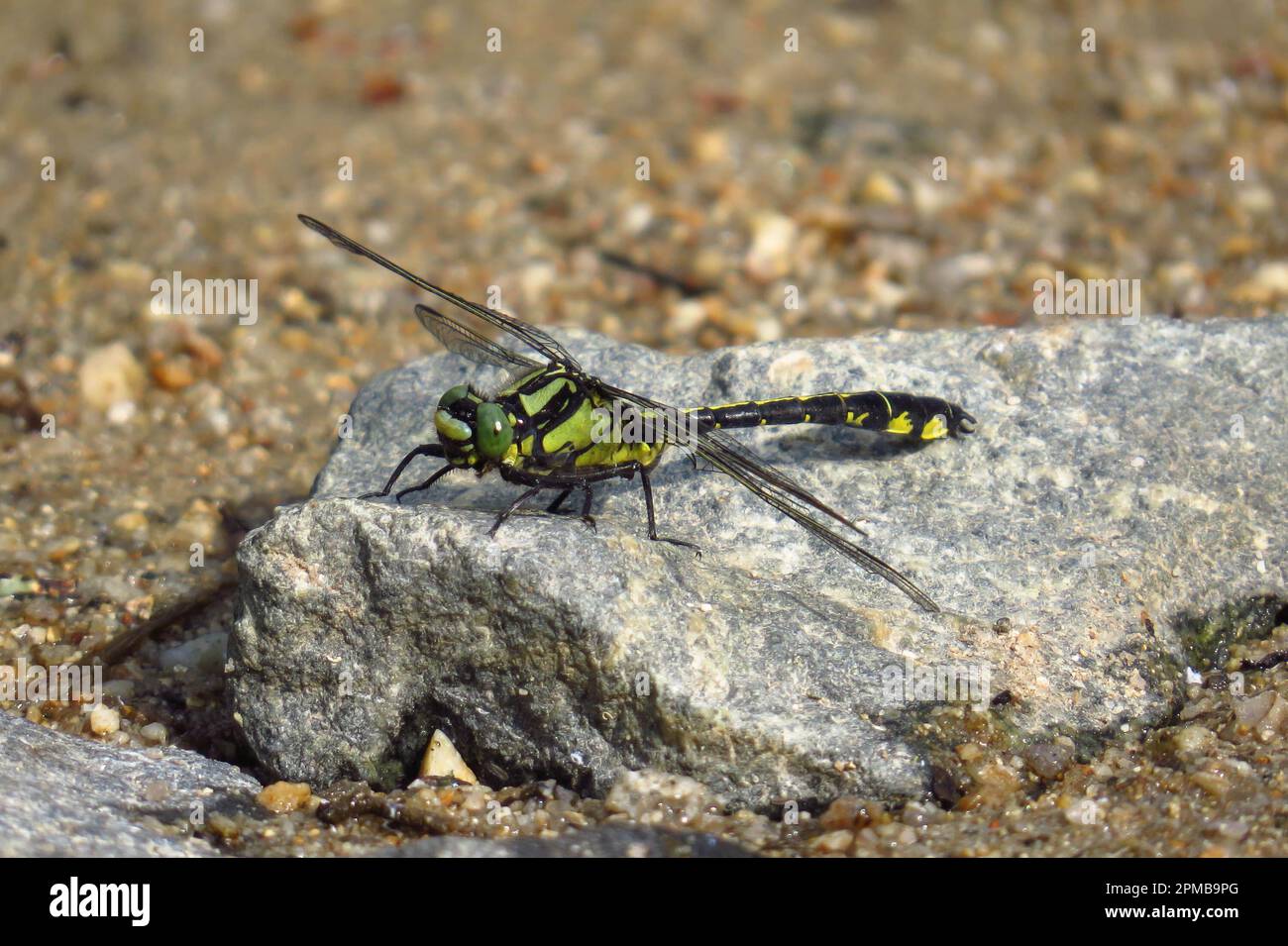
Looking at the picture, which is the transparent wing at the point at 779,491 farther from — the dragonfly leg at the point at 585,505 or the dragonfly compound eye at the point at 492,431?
the dragonfly compound eye at the point at 492,431

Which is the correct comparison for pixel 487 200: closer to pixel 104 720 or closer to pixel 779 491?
pixel 779 491

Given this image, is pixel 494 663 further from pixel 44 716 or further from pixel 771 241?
pixel 771 241

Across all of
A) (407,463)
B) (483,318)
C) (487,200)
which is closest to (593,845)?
(407,463)

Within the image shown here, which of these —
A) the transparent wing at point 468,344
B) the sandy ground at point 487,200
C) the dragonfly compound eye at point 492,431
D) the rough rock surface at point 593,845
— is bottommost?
the rough rock surface at point 593,845

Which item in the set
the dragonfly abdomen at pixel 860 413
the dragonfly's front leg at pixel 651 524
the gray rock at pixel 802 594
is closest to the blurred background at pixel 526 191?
the gray rock at pixel 802 594

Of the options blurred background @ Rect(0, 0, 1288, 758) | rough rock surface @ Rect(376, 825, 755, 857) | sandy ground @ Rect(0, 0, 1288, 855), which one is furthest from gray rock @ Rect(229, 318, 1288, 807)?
blurred background @ Rect(0, 0, 1288, 758)

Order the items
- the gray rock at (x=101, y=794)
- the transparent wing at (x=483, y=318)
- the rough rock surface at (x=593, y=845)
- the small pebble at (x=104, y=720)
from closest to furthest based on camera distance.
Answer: the gray rock at (x=101, y=794)
the rough rock surface at (x=593, y=845)
the small pebble at (x=104, y=720)
the transparent wing at (x=483, y=318)

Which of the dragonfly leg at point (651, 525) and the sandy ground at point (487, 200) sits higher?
the sandy ground at point (487, 200)
